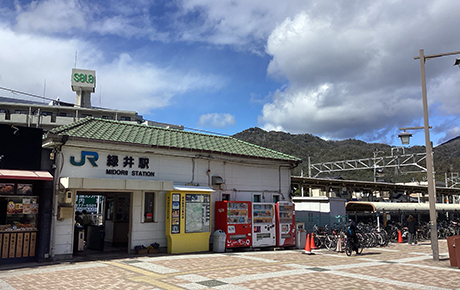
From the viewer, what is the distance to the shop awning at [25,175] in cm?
1232

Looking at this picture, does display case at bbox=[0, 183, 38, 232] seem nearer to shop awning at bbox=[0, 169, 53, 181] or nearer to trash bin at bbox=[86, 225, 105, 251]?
shop awning at bbox=[0, 169, 53, 181]

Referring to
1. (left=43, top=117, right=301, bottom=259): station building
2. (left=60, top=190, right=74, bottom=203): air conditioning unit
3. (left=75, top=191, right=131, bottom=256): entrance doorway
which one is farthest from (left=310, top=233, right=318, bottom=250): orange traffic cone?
(left=60, top=190, right=74, bottom=203): air conditioning unit

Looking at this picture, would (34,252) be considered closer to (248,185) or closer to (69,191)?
(69,191)

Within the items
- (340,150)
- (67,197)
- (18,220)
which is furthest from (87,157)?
(340,150)

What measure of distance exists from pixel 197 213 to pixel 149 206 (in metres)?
2.10

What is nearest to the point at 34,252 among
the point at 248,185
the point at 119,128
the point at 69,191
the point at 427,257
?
the point at 69,191

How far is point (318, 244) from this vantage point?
1922cm

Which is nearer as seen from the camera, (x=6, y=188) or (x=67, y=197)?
(x=6, y=188)

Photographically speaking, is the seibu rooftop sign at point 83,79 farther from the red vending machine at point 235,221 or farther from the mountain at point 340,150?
the red vending machine at point 235,221

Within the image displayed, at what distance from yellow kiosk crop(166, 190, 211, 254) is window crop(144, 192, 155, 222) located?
69cm

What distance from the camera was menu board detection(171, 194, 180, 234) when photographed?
52.0 feet

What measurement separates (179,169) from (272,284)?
8450mm

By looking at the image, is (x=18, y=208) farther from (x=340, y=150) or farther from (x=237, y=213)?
(x=340, y=150)

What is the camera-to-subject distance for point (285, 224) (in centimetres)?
1897
